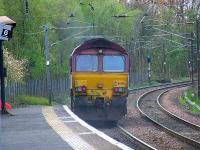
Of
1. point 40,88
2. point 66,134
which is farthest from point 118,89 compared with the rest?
point 40,88

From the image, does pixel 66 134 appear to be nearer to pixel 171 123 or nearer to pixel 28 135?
pixel 28 135

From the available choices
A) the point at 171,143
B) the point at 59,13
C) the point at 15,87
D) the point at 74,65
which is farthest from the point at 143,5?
the point at 171,143

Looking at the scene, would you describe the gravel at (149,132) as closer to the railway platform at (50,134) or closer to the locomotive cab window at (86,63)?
the railway platform at (50,134)

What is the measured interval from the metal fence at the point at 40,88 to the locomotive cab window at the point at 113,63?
15309 millimetres

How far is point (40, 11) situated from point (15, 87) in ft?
36.4

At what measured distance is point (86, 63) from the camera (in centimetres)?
2356

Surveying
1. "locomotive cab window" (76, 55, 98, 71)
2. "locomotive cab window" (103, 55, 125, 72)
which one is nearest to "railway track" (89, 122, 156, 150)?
"locomotive cab window" (103, 55, 125, 72)

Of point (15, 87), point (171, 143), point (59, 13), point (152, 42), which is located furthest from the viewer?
point (152, 42)

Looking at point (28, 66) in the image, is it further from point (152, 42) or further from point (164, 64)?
point (164, 64)

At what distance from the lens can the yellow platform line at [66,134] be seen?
44.7 ft

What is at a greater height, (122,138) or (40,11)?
(40,11)

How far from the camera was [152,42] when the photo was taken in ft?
223

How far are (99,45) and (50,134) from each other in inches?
329

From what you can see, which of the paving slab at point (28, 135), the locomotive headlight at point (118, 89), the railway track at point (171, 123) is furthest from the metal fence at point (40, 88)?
the paving slab at point (28, 135)
